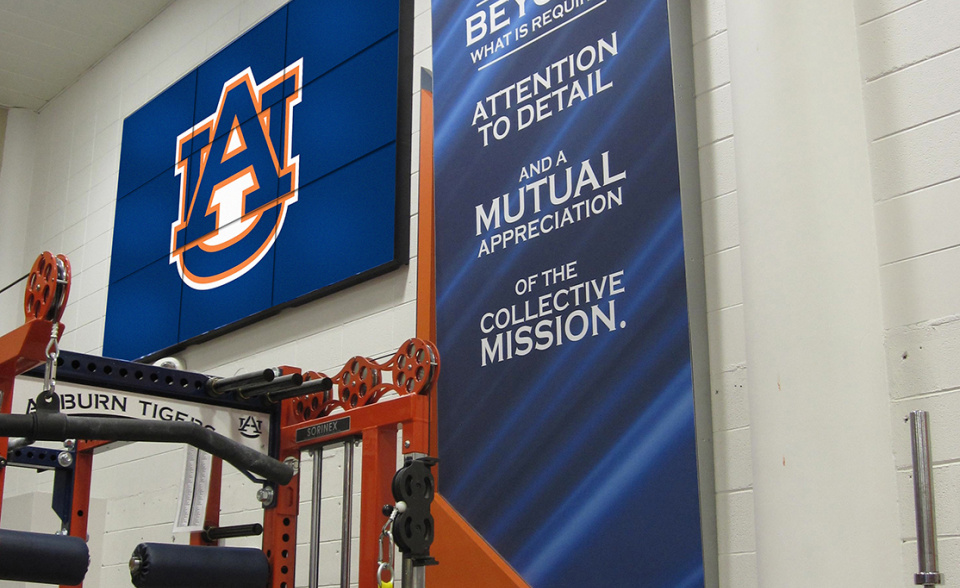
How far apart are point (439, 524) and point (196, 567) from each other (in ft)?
2.65

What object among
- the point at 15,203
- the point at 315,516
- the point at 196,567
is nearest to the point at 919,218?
the point at 315,516

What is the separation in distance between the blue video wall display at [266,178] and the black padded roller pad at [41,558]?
1.54 meters

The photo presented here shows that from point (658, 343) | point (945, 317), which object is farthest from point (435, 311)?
point (945, 317)

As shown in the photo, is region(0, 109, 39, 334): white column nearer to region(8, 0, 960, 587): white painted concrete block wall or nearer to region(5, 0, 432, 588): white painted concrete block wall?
region(5, 0, 432, 588): white painted concrete block wall

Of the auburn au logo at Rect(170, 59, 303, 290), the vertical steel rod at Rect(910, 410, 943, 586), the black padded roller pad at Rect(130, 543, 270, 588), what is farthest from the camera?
the auburn au logo at Rect(170, 59, 303, 290)

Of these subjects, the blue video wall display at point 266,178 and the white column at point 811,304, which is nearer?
the white column at point 811,304

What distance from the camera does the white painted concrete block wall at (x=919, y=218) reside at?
6.86ft

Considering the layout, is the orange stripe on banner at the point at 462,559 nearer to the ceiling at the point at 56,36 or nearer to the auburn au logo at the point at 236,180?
the auburn au logo at the point at 236,180

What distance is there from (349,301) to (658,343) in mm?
1483

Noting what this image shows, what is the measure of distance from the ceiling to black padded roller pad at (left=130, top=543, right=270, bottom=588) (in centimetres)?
376

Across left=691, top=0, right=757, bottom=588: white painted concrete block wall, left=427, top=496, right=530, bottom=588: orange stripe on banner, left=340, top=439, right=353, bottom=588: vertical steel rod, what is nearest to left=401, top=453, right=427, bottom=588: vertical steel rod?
left=340, top=439, right=353, bottom=588: vertical steel rod

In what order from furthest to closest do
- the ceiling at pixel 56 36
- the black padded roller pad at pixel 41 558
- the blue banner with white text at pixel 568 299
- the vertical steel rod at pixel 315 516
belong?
the ceiling at pixel 56 36
the vertical steel rod at pixel 315 516
the blue banner with white text at pixel 568 299
the black padded roller pad at pixel 41 558

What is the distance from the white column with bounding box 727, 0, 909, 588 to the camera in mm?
2012

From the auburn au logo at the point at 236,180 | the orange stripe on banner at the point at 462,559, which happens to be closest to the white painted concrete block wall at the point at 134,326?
the auburn au logo at the point at 236,180
